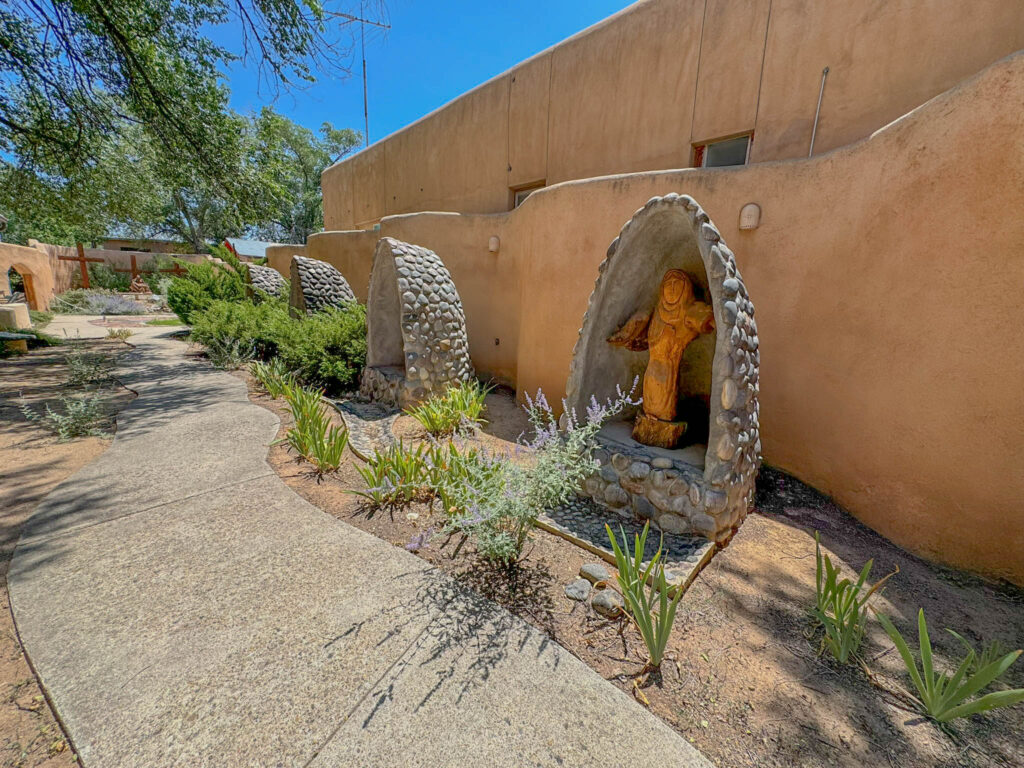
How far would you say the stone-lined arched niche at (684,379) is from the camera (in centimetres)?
225

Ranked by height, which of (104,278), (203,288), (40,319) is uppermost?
(104,278)

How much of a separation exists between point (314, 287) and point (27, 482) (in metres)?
5.23

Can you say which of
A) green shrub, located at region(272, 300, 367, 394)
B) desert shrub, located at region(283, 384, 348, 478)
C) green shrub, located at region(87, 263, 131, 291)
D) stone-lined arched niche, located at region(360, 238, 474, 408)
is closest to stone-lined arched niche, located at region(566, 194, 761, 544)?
desert shrub, located at region(283, 384, 348, 478)

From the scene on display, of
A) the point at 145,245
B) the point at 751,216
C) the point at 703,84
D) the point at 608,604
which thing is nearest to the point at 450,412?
the point at 608,604

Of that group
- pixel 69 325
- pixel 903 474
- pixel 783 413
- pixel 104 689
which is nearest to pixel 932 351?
pixel 903 474

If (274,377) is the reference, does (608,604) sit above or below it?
below

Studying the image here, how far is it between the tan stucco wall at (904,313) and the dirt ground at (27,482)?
168 inches

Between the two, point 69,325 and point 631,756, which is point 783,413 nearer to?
point 631,756

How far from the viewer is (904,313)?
2527 mm

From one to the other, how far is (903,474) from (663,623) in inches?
88.0

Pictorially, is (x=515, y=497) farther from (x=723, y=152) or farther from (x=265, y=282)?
(x=265, y=282)

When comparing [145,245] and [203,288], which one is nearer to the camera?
[203,288]

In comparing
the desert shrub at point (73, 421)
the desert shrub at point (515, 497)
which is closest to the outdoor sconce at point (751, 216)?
the desert shrub at point (515, 497)

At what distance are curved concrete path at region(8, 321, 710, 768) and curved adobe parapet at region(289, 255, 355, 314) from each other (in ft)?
17.3
